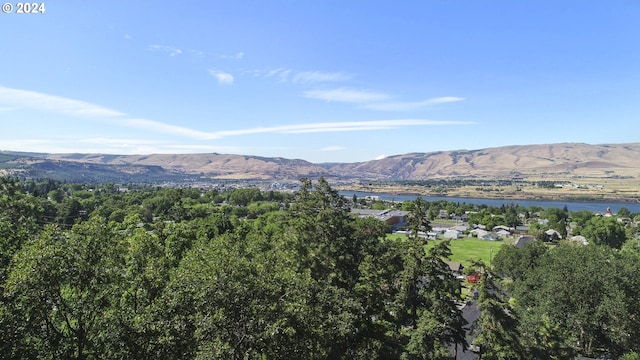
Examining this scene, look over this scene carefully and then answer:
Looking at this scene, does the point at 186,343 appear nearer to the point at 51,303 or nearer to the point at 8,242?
the point at 51,303

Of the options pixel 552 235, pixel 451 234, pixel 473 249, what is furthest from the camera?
pixel 451 234

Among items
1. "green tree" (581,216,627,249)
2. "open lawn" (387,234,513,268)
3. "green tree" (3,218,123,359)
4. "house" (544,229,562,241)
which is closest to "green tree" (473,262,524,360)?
"green tree" (3,218,123,359)

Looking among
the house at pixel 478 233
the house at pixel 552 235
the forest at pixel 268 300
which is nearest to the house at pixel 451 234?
the house at pixel 478 233

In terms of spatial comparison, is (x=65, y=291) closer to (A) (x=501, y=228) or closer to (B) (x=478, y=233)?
(B) (x=478, y=233)

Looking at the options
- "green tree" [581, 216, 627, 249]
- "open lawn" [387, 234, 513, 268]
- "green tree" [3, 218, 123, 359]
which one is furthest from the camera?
"green tree" [581, 216, 627, 249]

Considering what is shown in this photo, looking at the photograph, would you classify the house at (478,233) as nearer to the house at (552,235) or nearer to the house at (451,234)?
the house at (451,234)

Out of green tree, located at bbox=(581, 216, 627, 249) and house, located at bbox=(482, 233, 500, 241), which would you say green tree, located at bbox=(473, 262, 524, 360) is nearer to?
green tree, located at bbox=(581, 216, 627, 249)

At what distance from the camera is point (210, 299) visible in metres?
11.8

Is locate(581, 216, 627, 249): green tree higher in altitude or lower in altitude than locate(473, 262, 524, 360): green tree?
lower

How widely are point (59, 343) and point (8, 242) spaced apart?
4.33 m

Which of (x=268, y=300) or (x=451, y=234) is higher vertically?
(x=268, y=300)

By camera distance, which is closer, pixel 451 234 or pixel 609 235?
pixel 609 235

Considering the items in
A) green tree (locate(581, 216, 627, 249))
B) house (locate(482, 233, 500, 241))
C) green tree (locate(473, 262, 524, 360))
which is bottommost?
house (locate(482, 233, 500, 241))

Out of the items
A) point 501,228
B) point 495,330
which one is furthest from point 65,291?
point 501,228
